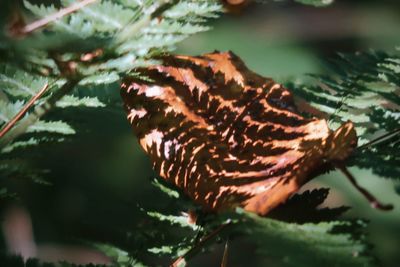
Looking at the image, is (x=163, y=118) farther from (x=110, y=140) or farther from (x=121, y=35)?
(x=110, y=140)

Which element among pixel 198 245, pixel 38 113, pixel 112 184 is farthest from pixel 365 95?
pixel 112 184

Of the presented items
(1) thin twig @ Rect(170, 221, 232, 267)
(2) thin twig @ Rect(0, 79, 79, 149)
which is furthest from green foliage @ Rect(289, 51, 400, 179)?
(2) thin twig @ Rect(0, 79, 79, 149)

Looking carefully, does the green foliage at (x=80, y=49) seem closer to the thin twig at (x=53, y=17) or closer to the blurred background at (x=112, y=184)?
the thin twig at (x=53, y=17)

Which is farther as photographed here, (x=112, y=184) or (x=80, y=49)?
(x=112, y=184)

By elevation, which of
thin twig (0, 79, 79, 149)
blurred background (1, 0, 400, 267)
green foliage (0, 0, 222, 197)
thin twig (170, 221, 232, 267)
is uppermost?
blurred background (1, 0, 400, 267)

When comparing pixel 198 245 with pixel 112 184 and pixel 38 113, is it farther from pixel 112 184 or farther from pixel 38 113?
pixel 112 184

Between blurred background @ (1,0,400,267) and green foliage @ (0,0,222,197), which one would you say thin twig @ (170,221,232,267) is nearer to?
green foliage @ (0,0,222,197)
